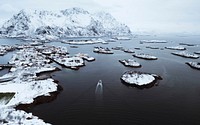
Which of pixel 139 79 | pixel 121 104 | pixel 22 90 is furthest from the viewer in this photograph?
pixel 139 79

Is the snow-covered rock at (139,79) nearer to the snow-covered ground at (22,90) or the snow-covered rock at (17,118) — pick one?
the snow-covered ground at (22,90)

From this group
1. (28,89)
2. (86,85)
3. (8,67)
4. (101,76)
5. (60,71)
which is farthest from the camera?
(8,67)

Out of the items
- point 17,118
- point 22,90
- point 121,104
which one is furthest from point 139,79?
point 17,118

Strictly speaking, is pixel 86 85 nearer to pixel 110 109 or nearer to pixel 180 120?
pixel 110 109

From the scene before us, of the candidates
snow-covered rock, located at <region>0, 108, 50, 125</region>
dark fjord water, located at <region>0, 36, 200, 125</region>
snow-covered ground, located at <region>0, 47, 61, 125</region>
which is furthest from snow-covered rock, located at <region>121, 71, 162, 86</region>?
snow-covered rock, located at <region>0, 108, 50, 125</region>

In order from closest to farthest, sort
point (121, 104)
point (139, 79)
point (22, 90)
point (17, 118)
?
point (17, 118) → point (121, 104) → point (22, 90) → point (139, 79)

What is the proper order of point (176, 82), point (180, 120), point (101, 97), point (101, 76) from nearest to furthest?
point (180, 120), point (101, 97), point (176, 82), point (101, 76)

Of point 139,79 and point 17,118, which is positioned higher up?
point 139,79

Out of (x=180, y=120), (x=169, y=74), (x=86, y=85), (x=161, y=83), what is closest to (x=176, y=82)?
(x=161, y=83)

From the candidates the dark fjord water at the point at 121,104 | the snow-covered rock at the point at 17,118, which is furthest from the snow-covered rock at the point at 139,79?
the snow-covered rock at the point at 17,118

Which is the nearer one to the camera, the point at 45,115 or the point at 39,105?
the point at 45,115

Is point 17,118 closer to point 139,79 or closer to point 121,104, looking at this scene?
point 121,104
